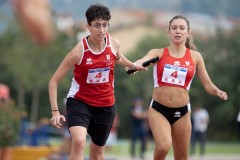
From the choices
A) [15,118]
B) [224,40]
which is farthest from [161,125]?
[224,40]

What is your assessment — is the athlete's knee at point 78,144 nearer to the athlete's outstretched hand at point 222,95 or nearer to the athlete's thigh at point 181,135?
the athlete's thigh at point 181,135

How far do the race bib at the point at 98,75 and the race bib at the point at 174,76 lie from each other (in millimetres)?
1038

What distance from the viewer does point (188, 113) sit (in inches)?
361

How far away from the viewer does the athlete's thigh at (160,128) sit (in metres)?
8.83

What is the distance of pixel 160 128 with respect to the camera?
8914mm

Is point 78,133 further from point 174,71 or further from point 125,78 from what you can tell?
point 125,78

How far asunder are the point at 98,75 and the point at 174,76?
123 cm

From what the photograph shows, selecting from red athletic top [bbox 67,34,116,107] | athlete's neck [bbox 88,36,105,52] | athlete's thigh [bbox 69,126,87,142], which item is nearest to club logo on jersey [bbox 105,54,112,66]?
red athletic top [bbox 67,34,116,107]

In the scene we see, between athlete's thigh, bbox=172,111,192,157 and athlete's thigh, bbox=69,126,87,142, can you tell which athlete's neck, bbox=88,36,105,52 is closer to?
athlete's thigh, bbox=69,126,87,142

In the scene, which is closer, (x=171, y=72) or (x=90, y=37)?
(x=90, y=37)

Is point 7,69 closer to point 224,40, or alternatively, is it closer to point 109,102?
point 224,40

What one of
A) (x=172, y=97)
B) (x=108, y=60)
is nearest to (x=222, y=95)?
(x=172, y=97)

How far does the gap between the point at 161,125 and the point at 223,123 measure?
159 feet

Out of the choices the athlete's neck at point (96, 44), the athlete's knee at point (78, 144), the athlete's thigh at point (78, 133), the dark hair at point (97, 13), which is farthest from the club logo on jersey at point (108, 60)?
the athlete's knee at point (78, 144)
